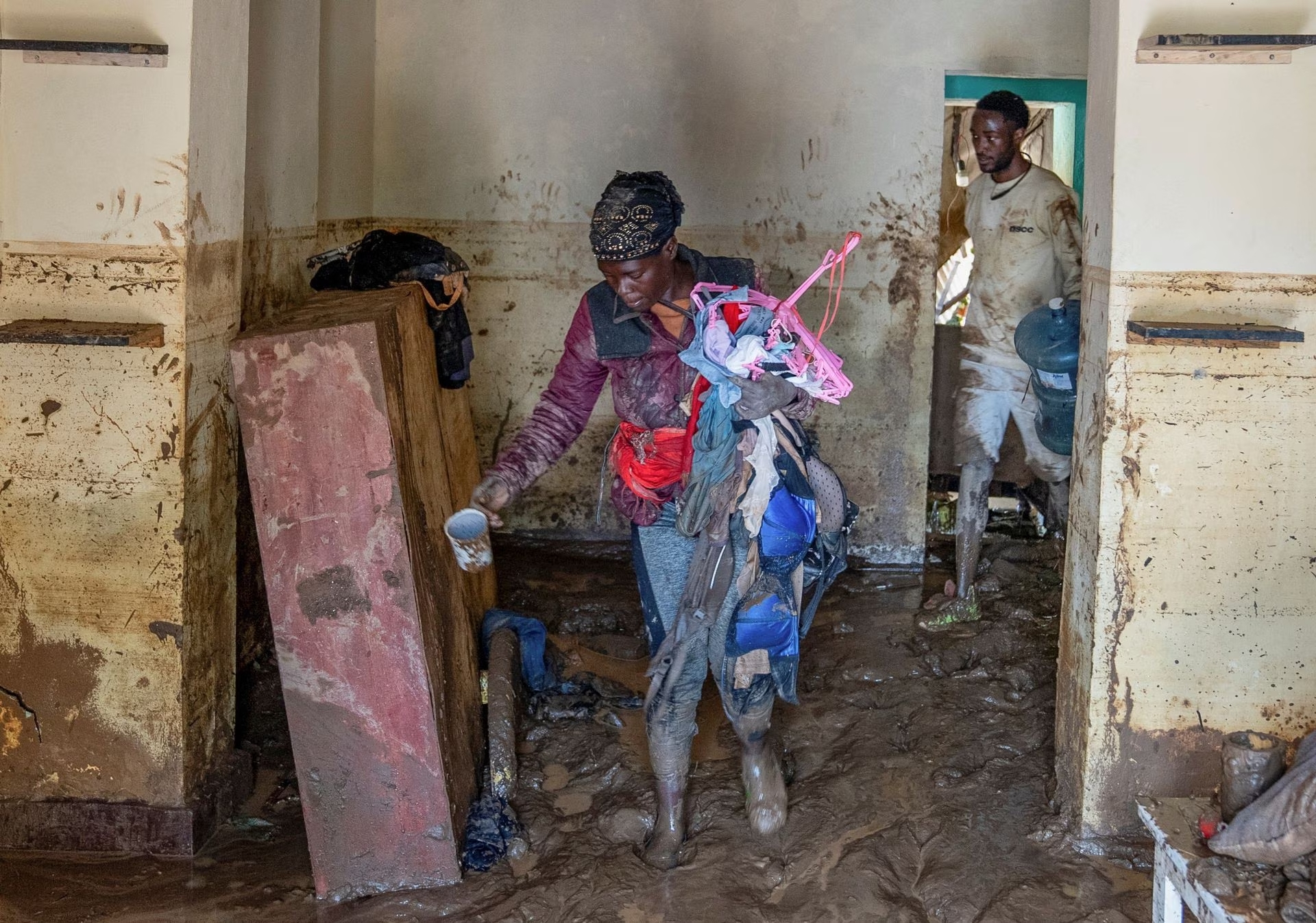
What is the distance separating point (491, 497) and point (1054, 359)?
2.28 meters

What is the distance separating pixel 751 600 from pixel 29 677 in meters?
1.91

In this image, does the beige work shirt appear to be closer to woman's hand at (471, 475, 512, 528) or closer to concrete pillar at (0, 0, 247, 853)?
woman's hand at (471, 475, 512, 528)

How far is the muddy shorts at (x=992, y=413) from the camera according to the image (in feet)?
16.3

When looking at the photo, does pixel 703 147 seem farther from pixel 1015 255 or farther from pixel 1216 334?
pixel 1216 334

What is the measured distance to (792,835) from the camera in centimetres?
336

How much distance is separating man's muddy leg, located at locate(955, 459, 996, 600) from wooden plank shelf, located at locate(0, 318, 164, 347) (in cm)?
319

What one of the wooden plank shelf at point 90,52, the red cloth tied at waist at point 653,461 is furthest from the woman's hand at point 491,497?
the wooden plank shelf at point 90,52

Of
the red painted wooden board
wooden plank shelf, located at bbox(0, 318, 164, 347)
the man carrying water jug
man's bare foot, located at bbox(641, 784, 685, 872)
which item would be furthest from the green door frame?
wooden plank shelf, located at bbox(0, 318, 164, 347)

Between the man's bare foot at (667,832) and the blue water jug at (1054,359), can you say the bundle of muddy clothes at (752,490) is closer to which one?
the man's bare foot at (667,832)

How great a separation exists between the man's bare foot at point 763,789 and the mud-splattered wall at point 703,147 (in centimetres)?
261

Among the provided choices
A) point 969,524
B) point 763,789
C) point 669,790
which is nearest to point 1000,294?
point 969,524

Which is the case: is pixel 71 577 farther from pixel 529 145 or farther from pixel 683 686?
pixel 529 145

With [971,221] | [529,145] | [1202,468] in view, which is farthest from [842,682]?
[529,145]

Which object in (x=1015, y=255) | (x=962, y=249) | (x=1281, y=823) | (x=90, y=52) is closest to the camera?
(x=1281, y=823)
